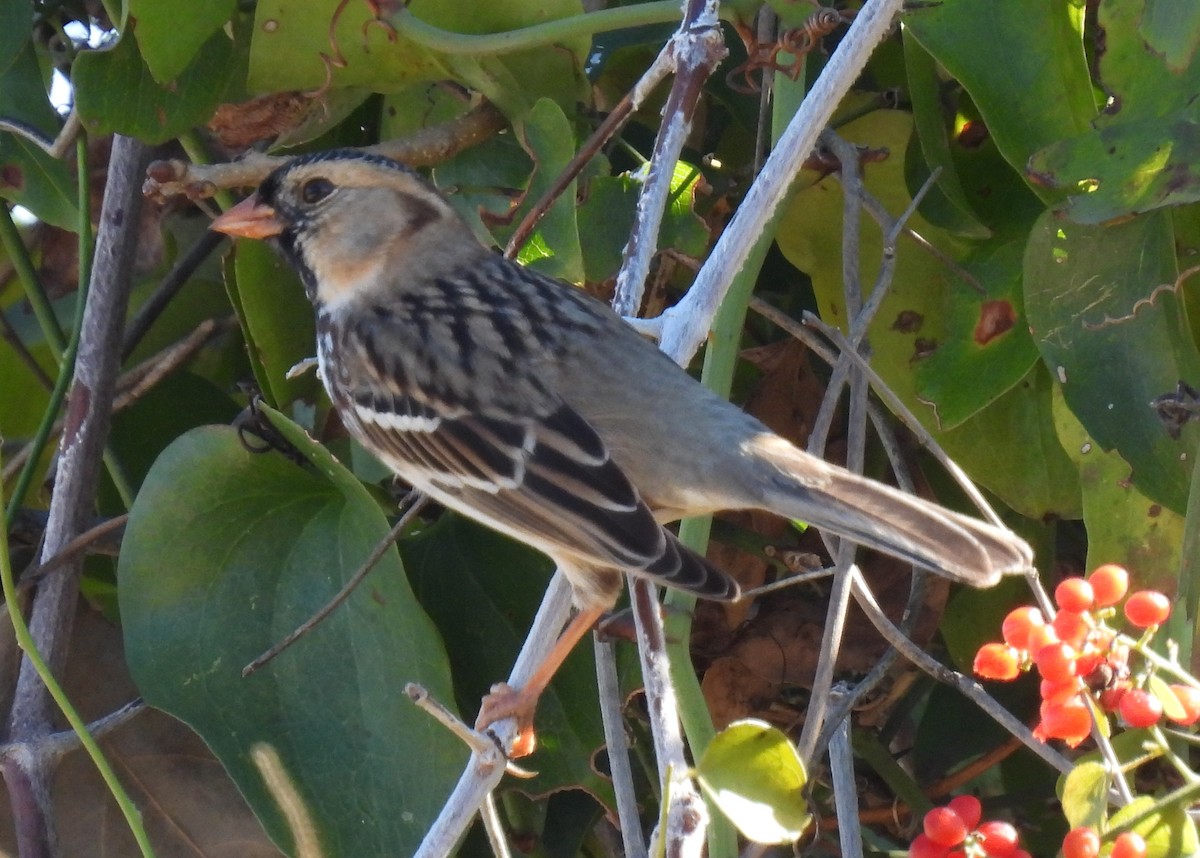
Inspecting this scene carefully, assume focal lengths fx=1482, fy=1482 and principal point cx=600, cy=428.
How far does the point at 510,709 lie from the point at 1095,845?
0.77m

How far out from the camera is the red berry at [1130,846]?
1.23 metres

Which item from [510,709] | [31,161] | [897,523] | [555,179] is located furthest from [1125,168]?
[31,161]

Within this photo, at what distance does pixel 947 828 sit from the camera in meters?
1.46

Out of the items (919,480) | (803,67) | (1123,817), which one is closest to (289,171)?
(803,67)

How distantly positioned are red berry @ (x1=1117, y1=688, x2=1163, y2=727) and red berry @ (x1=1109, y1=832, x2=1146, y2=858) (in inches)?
4.2

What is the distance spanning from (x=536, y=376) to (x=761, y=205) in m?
0.46

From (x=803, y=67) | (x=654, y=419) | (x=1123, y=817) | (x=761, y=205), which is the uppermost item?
(x=803, y=67)

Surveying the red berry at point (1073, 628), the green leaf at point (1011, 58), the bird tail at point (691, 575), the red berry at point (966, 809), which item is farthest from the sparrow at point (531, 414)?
the green leaf at point (1011, 58)

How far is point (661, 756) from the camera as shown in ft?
4.68

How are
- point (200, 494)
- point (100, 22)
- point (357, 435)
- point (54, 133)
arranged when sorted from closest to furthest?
point (200, 494), point (357, 435), point (54, 133), point (100, 22)

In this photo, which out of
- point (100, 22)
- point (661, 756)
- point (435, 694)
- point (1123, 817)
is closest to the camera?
point (1123, 817)

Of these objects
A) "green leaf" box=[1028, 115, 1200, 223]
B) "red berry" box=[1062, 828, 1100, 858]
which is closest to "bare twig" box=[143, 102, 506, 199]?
"green leaf" box=[1028, 115, 1200, 223]

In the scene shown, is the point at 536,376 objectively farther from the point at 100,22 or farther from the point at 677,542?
the point at 100,22

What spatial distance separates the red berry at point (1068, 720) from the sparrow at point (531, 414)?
149 millimetres
